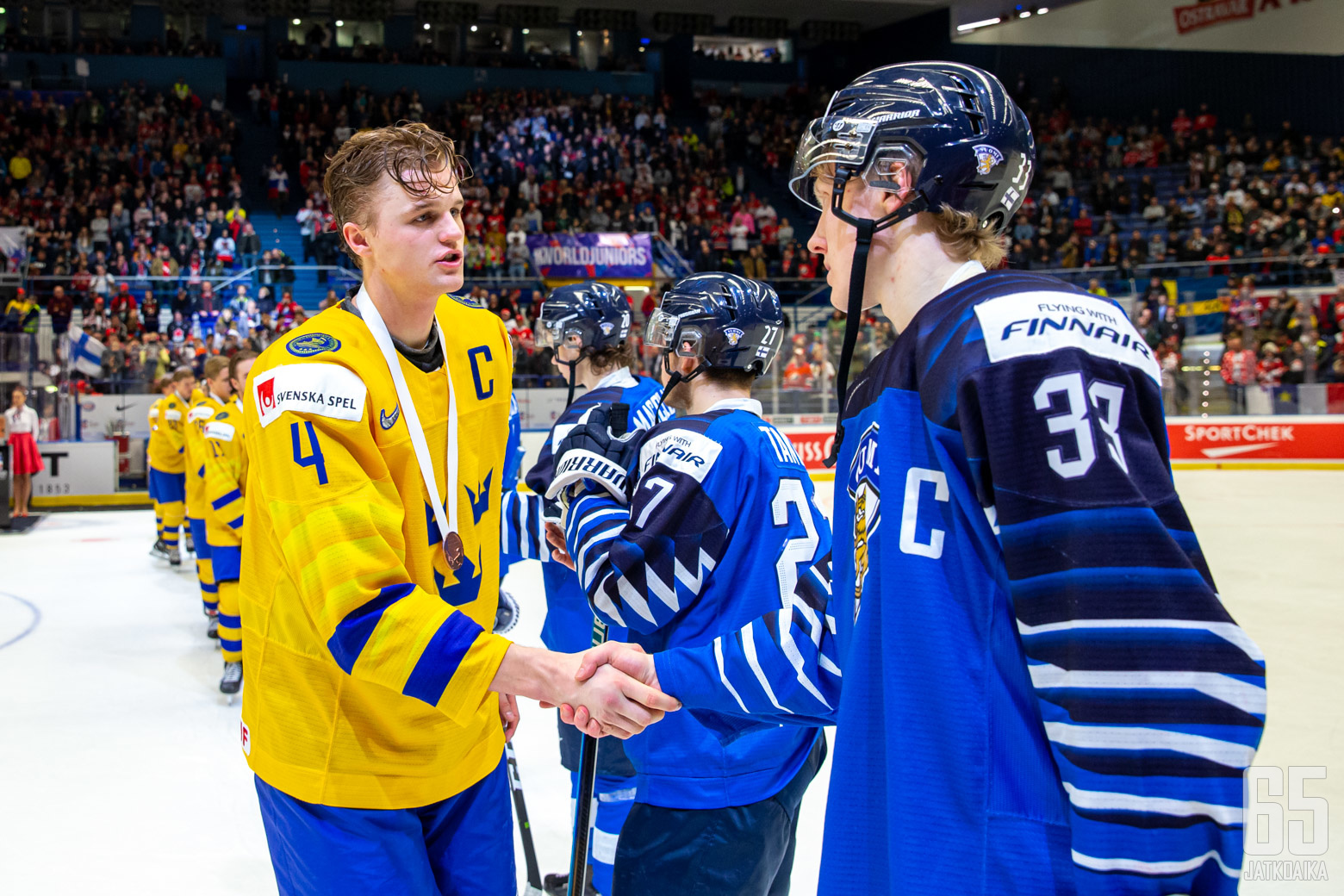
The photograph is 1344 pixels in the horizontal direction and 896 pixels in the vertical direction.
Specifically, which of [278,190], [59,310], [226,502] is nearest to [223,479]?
[226,502]

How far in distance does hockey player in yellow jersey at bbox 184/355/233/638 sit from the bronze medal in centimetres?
515

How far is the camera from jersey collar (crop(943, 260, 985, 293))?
3.74 feet

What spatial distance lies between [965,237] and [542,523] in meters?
2.28

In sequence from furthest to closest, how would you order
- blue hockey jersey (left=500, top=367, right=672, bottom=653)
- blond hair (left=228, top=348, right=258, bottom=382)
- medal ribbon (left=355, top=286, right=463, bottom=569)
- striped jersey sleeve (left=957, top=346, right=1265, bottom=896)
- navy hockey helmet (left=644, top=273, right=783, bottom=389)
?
blond hair (left=228, top=348, right=258, bottom=382) → blue hockey jersey (left=500, top=367, right=672, bottom=653) → navy hockey helmet (left=644, top=273, right=783, bottom=389) → medal ribbon (left=355, top=286, right=463, bottom=569) → striped jersey sleeve (left=957, top=346, right=1265, bottom=896)

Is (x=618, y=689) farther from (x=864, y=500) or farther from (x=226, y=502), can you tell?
(x=226, y=502)

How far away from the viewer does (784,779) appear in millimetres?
2082

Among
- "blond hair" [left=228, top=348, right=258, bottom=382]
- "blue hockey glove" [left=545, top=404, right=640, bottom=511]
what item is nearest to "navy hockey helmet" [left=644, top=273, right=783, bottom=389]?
"blue hockey glove" [left=545, top=404, right=640, bottom=511]

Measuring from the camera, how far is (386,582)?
1.56 metres

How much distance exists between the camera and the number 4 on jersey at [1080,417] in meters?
0.90

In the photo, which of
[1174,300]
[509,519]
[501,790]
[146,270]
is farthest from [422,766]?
[146,270]

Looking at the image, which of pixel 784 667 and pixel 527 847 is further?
pixel 527 847

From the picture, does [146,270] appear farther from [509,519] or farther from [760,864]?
[760,864]

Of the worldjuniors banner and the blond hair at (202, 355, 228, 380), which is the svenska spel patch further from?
the worldjuniors banner

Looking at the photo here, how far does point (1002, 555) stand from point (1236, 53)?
1112 inches
